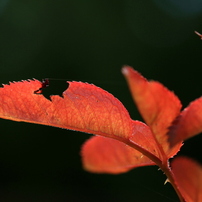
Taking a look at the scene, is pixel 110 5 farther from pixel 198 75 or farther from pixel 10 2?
pixel 198 75

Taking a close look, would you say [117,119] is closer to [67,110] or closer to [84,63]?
[67,110]

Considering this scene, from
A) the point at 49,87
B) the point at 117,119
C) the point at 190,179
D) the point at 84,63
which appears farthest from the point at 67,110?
the point at 84,63

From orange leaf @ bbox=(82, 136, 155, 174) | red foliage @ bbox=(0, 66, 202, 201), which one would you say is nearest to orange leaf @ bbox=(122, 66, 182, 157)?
red foliage @ bbox=(0, 66, 202, 201)

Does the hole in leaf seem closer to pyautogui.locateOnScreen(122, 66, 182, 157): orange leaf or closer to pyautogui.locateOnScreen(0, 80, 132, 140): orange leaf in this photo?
pyautogui.locateOnScreen(0, 80, 132, 140): orange leaf

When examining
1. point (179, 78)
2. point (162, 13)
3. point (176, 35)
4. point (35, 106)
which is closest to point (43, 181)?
A: point (179, 78)

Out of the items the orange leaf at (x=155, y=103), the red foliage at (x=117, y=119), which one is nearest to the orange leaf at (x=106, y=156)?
the red foliage at (x=117, y=119)

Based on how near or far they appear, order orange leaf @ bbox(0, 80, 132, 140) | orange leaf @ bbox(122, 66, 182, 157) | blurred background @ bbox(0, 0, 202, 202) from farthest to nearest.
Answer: blurred background @ bbox(0, 0, 202, 202), orange leaf @ bbox(0, 80, 132, 140), orange leaf @ bbox(122, 66, 182, 157)
